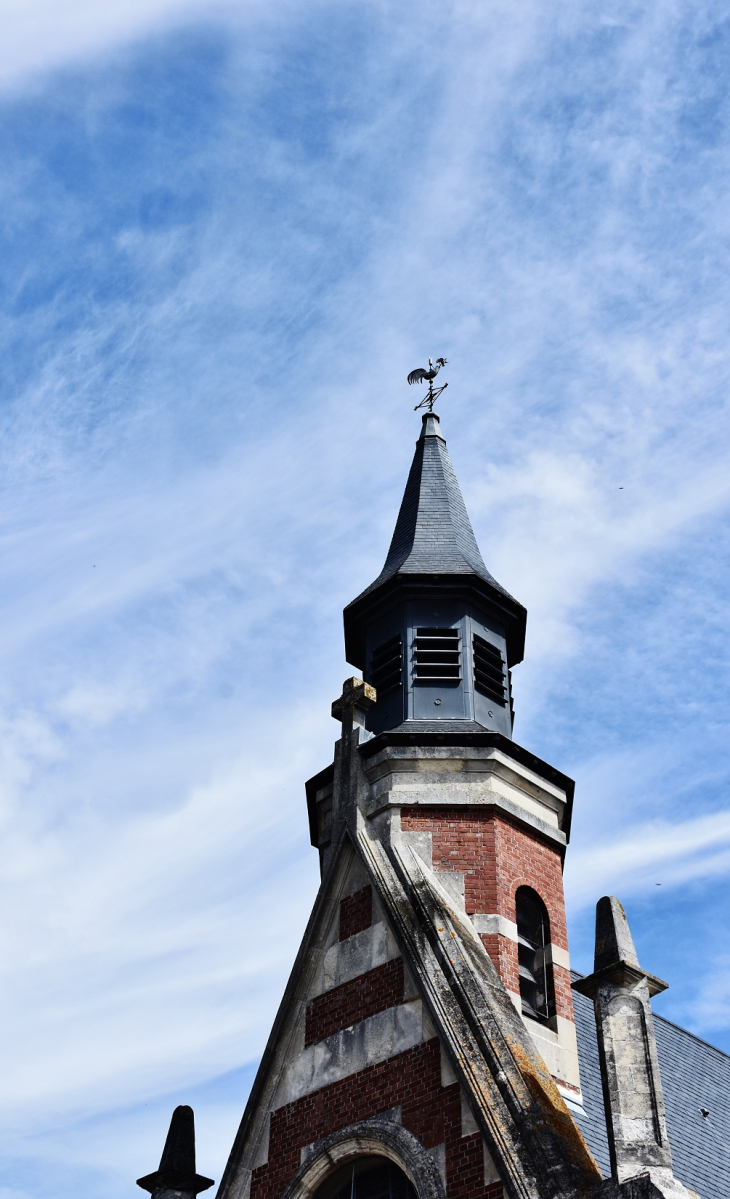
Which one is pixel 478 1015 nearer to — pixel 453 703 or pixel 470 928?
pixel 470 928

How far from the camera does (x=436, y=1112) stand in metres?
12.6

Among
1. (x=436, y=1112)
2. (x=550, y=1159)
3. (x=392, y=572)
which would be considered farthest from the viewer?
(x=392, y=572)

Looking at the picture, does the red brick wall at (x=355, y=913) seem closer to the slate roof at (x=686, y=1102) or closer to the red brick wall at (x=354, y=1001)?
the red brick wall at (x=354, y=1001)

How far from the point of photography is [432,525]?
20.0m

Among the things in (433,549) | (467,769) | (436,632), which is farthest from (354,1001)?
(433,549)

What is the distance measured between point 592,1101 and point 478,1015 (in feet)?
8.02

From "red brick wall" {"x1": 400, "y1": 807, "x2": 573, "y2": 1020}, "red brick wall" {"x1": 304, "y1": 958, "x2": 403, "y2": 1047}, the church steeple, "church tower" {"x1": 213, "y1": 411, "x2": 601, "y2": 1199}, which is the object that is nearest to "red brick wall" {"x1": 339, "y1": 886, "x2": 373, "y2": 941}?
"church tower" {"x1": 213, "y1": 411, "x2": 601, "y2": 1199}

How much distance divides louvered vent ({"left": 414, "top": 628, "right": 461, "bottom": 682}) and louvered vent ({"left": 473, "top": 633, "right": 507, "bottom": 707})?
27 centimetres

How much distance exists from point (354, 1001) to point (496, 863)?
2251 mm

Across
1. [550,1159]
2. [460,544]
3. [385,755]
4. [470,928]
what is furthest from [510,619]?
[550,1159]

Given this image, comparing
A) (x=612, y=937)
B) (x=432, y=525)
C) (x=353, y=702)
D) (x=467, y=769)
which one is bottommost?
(x=612, y=937)

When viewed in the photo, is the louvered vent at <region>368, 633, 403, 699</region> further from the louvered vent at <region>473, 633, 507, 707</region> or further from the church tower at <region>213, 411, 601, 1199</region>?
the louvered vent at <region>473, 633, 507, 707</region>

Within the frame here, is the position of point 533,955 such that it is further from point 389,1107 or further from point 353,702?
point 353,702

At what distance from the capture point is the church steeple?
17.5m
